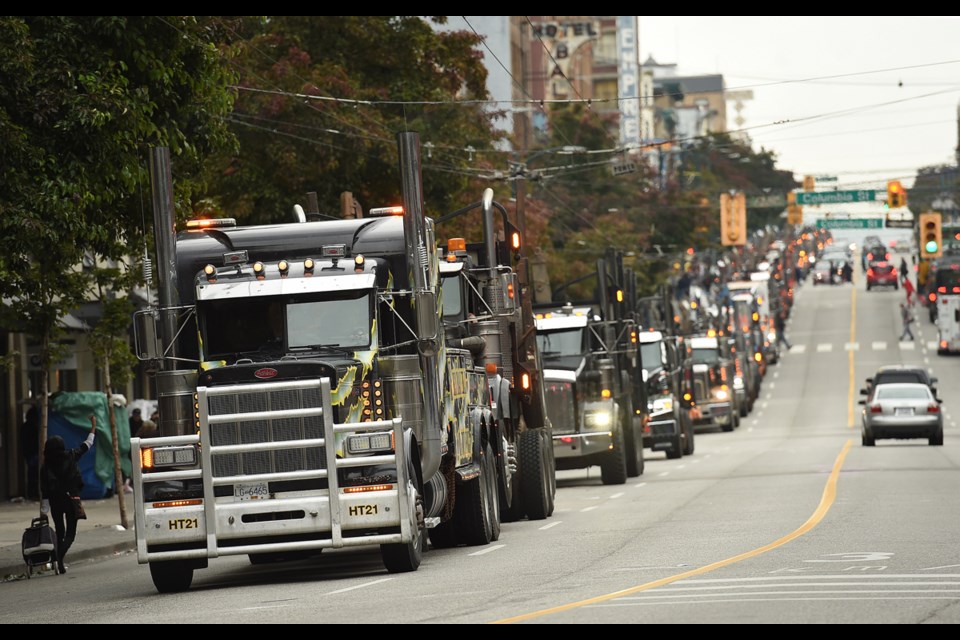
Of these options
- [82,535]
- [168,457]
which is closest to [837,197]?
[82,535]

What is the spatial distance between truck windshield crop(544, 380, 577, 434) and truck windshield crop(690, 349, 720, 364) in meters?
28.5

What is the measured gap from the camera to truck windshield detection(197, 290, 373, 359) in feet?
57.6

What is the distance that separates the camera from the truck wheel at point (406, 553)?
16922 millimetres

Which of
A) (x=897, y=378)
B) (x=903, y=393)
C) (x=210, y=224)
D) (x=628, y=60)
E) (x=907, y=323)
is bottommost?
(x=907, y=323)

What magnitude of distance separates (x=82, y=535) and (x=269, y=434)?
10.6m

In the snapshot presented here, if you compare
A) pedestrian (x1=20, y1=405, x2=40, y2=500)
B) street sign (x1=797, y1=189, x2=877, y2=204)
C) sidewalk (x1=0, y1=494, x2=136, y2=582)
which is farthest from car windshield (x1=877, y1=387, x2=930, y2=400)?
street sign (x1=797, y1=189, x2=877, y2=204)

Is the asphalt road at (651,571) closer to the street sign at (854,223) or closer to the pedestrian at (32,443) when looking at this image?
the pedestrian at (32,443)

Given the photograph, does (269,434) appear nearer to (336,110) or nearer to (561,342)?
(561,342)

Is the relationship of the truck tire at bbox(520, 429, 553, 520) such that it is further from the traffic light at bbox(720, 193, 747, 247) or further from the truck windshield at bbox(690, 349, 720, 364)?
the truck windshield at bbox(690, 349, 720, 364)

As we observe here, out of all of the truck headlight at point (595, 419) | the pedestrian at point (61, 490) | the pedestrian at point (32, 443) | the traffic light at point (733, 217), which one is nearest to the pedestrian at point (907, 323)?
the traffic light at point (733, 217)

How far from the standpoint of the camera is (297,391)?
16.6 meters
